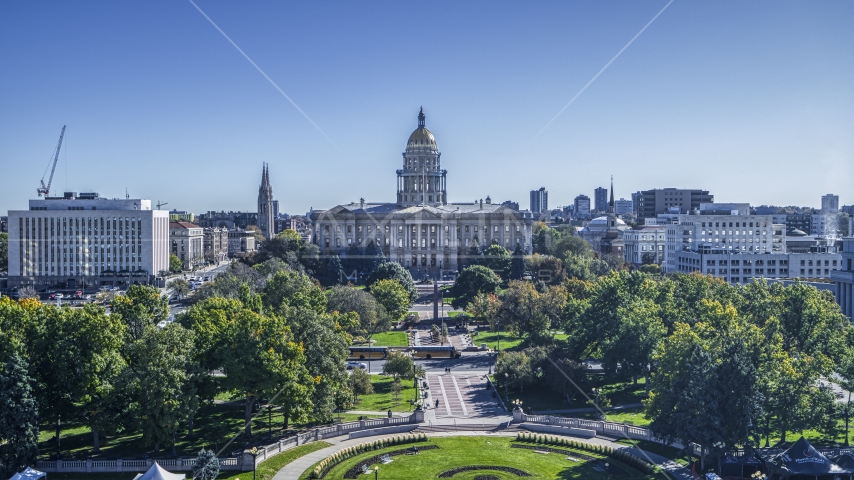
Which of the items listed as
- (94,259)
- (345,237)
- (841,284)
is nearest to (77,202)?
(94,259)

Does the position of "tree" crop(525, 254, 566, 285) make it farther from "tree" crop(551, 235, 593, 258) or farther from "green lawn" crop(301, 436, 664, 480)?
"green lawn" crop(301, 436, 664, 480)

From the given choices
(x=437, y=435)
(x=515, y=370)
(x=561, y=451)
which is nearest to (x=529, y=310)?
(x=515, y=370)

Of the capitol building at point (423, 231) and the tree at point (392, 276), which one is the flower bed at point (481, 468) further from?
the capitol building at point (423, 231)

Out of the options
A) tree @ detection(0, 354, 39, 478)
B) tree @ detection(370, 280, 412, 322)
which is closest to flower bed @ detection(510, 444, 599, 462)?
tree @ detection(0, 354, 39, 478)

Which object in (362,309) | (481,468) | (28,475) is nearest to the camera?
(28,475)

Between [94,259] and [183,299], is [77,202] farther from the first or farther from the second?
[183,299]

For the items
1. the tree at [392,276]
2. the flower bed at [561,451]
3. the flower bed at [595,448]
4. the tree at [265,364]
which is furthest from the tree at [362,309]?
the flower bed at [561,451]

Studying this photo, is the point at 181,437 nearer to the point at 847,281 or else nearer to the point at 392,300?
the point at 392,300
